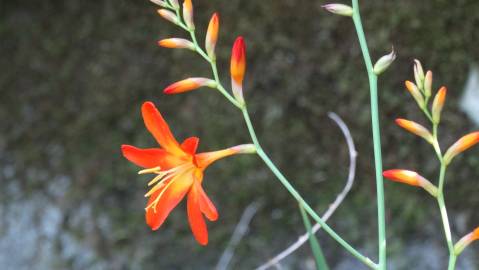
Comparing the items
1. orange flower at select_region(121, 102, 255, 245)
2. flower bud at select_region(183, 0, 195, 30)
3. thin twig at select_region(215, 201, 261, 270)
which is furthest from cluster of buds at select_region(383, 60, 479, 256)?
thin twig at select_region(215, 201, 261, 270)

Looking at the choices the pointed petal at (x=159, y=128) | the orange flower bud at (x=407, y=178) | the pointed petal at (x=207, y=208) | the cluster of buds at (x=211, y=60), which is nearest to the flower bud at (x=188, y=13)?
the cluster of buds at (x=211, y=60)

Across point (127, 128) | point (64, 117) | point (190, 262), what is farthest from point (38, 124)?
point (190, 262)

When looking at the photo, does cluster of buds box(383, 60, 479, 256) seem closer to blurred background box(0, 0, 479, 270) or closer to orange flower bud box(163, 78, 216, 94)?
orange flower bud box(163, 78, 216, 94)

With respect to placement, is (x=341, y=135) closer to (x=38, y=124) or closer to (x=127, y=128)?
(x=127, y=128)

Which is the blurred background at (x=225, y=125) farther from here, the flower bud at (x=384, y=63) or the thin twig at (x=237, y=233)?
the flower bud at (x=384, y=63)

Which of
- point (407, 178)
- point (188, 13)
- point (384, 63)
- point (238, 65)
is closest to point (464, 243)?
point (407, 178)

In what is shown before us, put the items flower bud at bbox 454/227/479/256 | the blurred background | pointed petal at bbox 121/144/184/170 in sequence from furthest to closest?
the blurred background, pointed petal at bbox 121/144/184/170, flower bud at bbox 454/227/479/256

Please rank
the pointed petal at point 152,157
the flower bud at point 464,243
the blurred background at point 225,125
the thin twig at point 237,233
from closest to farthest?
the flower bud at point 464,243, the pointed petal at point 152,157, the blurred background at point 225,125, the thin twig at point 237,233
